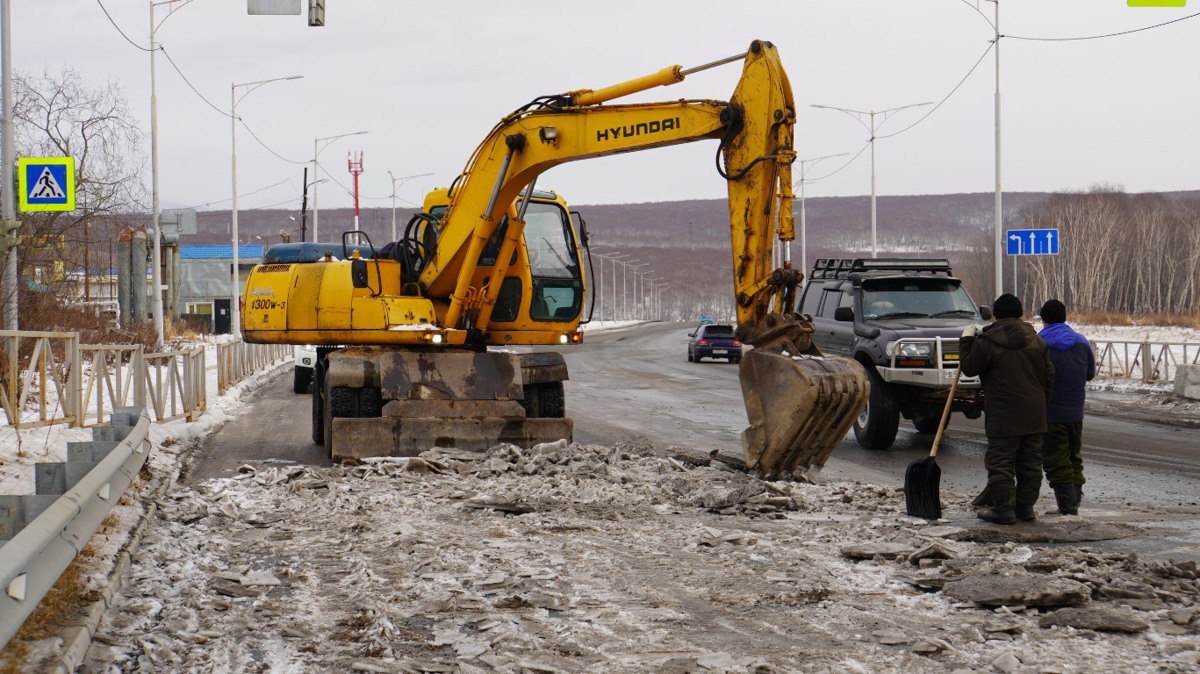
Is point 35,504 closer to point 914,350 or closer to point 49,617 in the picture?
point 49,617

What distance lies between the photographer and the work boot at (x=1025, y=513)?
945cm

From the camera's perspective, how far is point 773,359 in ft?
35.4

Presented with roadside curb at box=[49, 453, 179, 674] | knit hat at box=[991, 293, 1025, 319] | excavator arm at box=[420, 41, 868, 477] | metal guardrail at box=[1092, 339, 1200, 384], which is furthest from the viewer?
metal guardrail at box=[1092, 339, 1200, 384]

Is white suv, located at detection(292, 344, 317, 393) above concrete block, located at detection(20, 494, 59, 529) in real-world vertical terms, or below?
below

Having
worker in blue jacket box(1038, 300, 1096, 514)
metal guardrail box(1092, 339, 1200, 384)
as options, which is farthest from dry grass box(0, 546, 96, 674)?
metal guardrail box(1092, 339, 1200, 384)

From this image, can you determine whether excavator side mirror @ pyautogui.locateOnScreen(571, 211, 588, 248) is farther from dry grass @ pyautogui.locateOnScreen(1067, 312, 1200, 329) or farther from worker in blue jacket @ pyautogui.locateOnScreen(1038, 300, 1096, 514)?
dry grass @ pyautogui.locateOnScreen(1067, 312, 1200, 329)

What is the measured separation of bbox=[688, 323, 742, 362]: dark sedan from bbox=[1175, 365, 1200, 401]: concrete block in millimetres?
20342

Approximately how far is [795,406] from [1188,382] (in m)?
15.8

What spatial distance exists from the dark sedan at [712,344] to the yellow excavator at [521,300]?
27436mm

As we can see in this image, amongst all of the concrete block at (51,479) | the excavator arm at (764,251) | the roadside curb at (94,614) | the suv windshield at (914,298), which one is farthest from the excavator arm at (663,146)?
the concrete block at (51,479)

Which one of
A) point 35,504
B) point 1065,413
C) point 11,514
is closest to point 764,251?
point 1065,413

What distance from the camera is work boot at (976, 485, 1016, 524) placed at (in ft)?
30.3

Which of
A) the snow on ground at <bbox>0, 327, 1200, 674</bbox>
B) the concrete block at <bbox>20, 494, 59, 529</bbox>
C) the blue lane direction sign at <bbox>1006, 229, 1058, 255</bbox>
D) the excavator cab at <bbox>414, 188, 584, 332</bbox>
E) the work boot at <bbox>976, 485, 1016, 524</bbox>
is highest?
the blue lane direction sign at <bbox>1006, 229, 1058, 255</bbox>

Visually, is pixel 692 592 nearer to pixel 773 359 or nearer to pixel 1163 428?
pixel 773 359
